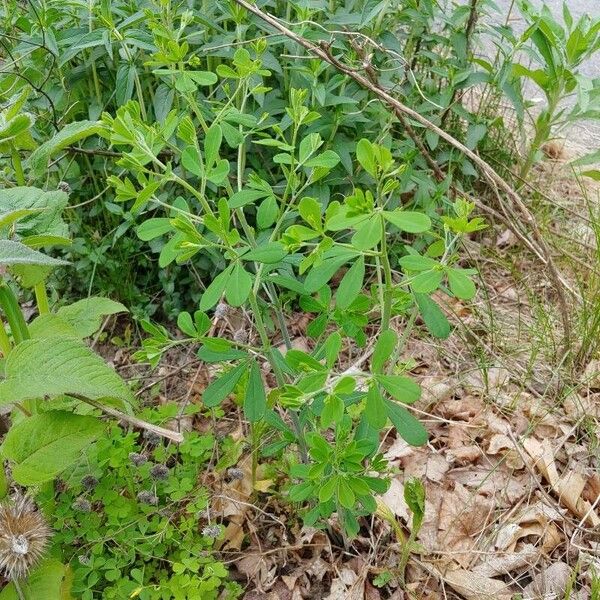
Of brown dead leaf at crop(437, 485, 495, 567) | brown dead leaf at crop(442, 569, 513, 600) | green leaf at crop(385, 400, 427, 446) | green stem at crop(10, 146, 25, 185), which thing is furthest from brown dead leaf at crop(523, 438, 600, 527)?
green stem at crop(10, 146, 25, 185)

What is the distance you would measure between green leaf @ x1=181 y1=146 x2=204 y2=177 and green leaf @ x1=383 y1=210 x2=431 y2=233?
1.38ft

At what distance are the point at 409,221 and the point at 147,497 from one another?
1.03m

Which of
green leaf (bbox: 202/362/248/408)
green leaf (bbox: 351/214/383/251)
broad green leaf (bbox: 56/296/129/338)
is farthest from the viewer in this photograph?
broad green leaf (bbox: 56/296/129/338)

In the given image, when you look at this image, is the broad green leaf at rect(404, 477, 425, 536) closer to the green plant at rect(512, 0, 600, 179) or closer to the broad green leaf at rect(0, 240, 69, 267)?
the broad green leaf at rect(0, 240, 69, 267)

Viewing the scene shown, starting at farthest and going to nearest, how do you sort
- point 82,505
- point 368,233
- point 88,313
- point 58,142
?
1. point 88,313
2. point 82,505
3. point 58,142
4. point 368,233

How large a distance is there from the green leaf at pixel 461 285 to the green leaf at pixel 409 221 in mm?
124

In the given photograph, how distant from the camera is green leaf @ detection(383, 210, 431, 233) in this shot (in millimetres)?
1071

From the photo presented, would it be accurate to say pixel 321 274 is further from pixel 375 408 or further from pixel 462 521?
pixel 462 521

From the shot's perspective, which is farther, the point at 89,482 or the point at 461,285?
the point at 89,482

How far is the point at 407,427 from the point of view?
1.25m

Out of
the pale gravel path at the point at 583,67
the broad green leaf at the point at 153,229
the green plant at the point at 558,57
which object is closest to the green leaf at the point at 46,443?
the broad green leaf at the point at 153,229

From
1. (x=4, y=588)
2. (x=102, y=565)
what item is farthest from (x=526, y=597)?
(x=4, y=588)

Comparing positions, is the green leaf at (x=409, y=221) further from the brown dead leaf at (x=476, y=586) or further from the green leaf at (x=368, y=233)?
the brown dead leaf at (x=476, y=586)

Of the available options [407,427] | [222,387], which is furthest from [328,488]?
[222,387]
